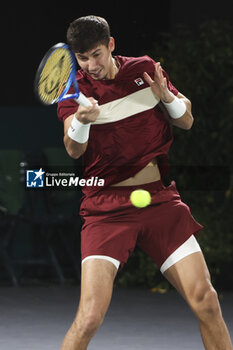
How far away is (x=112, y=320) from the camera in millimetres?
6352

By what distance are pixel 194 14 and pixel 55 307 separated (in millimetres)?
3164

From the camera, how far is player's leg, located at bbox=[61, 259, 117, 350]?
11.7 feet

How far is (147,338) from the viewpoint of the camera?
5703 millimetres

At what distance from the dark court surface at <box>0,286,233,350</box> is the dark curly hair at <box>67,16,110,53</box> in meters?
2.30

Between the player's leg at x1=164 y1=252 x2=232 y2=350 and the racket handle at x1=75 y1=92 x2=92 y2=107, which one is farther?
the player's leg at x1=164 y1=252 x2=232 y2=350

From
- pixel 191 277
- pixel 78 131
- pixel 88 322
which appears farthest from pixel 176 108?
pixel 88 322

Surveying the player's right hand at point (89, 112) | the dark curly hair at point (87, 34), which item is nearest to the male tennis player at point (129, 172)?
the dark curly hair at point (87, 34)

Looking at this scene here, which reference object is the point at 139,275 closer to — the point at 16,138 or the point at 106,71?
the point at 16,138

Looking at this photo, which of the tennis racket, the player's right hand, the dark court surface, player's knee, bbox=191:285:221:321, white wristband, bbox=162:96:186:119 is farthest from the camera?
the dark court surface

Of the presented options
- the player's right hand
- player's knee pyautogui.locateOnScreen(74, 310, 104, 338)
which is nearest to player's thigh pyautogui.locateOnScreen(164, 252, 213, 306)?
player's knee pyautogui.locateOnScreen(74, 310, 104, 338)

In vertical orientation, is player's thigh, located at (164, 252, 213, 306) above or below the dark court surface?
above

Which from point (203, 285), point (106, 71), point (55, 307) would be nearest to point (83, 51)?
point (106, 71)

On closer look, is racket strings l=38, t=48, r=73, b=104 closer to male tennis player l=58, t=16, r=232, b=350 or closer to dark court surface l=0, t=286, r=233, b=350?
male tennis player l=58, t=16, r=232, b=350

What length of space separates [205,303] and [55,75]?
1116 mm
